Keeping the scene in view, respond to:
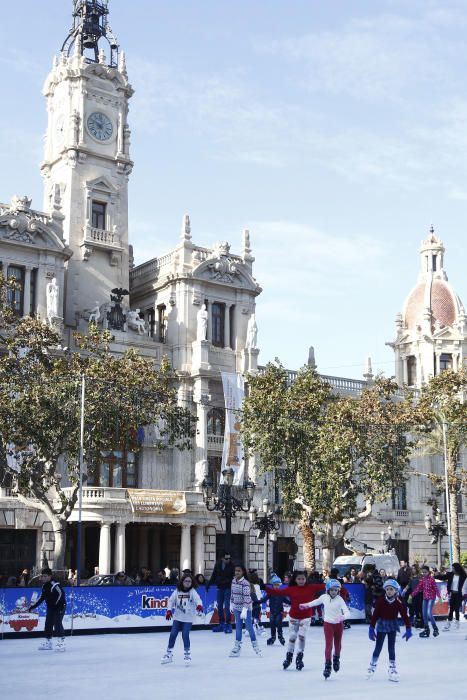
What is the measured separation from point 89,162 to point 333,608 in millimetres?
42012

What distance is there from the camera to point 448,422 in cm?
5341

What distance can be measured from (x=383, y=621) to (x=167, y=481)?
35771mm

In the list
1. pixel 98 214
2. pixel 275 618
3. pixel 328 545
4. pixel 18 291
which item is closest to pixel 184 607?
pixel 275 618

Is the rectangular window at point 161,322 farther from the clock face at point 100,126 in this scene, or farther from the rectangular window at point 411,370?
the rectangular window at point 411,370

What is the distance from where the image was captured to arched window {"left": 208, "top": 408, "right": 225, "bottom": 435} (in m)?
55.1

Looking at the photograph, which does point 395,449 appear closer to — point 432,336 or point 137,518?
point 137,518

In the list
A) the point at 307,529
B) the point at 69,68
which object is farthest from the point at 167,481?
the point at 69,68

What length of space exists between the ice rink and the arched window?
29801 millimetres

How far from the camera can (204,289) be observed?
56281 mm

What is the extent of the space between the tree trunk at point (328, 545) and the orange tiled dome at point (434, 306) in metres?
25.3

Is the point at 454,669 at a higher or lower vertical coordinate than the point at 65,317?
lower

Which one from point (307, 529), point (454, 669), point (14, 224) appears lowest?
point (454, 669)

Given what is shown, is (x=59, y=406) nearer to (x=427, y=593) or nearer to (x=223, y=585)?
(x=223, y=585)

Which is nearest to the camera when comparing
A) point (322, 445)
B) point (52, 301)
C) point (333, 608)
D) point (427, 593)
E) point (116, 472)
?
point (333, 608)
